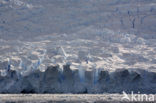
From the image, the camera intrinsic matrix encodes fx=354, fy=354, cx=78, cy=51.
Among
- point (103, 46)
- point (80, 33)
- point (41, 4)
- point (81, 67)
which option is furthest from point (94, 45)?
point (41, 4)

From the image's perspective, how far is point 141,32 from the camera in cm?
3769

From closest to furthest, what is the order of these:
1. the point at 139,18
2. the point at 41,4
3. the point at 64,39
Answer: the point at 64,39
the point at 139,18
the point at 41,4

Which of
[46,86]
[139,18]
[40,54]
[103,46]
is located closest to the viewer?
[46,86]

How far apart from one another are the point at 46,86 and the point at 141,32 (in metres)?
15.6

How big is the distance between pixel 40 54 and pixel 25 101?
954 centimetres

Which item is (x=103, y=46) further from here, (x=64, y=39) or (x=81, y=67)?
(x=81, y=67)

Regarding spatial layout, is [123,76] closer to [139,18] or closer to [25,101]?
[25,101]

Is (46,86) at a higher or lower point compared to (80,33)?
lower

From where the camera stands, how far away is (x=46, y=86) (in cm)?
2577

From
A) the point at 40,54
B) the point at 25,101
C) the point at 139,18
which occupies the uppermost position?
the point at 139,18

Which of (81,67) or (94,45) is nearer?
(81,67)

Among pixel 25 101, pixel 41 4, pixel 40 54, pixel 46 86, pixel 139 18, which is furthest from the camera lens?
pixel 41 4

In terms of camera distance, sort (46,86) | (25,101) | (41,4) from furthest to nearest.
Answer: (41,4)
(46,86)
(25,101)

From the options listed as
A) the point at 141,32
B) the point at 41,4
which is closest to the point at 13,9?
the point at 41,4
